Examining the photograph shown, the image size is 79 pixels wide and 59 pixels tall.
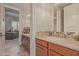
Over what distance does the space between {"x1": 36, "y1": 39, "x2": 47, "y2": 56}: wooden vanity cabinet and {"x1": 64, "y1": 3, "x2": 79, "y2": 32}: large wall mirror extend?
0.31 meters

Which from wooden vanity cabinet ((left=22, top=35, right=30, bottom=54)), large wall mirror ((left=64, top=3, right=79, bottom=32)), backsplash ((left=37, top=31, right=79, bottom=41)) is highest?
large wall mirror ((left=64, top=3, right=79, bottom=32))

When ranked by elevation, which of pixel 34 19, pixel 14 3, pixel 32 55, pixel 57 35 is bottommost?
pixel 32 55

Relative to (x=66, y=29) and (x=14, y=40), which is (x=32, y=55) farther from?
(x=66, y=29)

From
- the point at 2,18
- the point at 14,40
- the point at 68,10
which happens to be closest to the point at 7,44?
the point at 14,40

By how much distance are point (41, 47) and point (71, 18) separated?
1.63ft

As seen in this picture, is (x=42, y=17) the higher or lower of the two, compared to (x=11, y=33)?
higher

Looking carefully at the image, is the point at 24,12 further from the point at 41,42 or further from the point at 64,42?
the point at 64,42

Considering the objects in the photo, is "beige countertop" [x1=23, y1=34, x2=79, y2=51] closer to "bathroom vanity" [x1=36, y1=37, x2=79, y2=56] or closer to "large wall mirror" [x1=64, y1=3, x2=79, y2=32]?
"bathroom vanity" [x1=36, y1=37, x2=79, y2=56]

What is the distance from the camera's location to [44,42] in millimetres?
1552

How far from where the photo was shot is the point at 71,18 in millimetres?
1455

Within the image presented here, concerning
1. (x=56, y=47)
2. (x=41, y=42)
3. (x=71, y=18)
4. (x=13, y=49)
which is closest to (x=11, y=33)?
(x=13, y=49)

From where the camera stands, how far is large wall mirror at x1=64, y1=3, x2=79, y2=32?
144 cm

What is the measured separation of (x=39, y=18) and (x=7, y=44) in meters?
0.49

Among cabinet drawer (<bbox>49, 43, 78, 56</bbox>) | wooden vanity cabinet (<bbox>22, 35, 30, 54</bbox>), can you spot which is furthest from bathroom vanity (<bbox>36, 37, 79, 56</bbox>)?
wooden vanity cabinet (<bbox>22, 35, 30, 54</bbox>)
